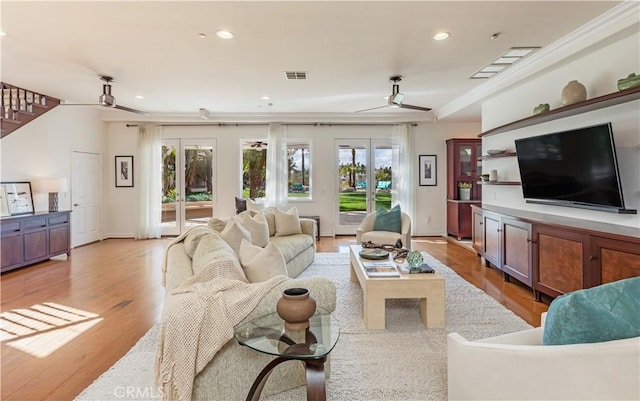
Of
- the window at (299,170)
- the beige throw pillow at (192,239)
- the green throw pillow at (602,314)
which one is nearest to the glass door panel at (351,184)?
the window at (299,170)

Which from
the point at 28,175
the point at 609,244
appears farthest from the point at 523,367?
the point at 28,175

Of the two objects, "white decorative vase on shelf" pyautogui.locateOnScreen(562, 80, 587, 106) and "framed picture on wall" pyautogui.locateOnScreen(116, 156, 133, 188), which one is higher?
"white decorative vase on shelf" pyautogui.locateOnScreen(562, 80, 587, 106)

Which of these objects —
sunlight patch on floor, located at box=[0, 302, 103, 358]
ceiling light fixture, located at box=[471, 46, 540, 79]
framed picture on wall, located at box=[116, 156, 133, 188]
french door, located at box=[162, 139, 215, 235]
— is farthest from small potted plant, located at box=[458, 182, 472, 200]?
framed picture on wall, located at box=[116, 156, 133, 188]

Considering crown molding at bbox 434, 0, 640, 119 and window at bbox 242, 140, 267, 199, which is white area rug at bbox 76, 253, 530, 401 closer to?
crown molding at bbox 434, 0, 640, 119

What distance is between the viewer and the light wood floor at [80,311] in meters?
2.28

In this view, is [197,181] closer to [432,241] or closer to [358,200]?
[358,200]

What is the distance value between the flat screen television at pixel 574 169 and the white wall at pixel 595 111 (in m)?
0.21

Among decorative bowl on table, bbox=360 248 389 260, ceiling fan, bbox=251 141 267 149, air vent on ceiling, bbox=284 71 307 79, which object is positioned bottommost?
decorative bowl on table, bbox=360 248 389 260

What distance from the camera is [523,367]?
4.38 feet

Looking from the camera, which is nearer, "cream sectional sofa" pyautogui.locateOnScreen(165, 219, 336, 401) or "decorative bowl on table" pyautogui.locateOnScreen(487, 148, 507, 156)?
"cream sectional sofa" pyautogui.locateOnScreen(165, 219, 336, 401)

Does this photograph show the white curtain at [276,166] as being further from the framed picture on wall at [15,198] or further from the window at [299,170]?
the framed picture on wall at [15,198]

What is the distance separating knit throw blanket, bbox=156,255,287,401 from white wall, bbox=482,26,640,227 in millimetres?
3389

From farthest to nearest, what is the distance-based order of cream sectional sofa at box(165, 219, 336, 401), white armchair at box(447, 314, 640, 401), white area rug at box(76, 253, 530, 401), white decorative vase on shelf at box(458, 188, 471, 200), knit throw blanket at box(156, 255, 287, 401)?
white decorative vase on shelf at box(458, 188, 471, 200), white area rug at box(76, 253, 530, 401), cream sectional sofa at box(165, 219, 336, 401), knit throw blanket at box(156, 255, 287, 401), white armchair at box(447, 314, 640, 401)

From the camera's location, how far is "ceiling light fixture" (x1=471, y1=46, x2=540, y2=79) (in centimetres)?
373
